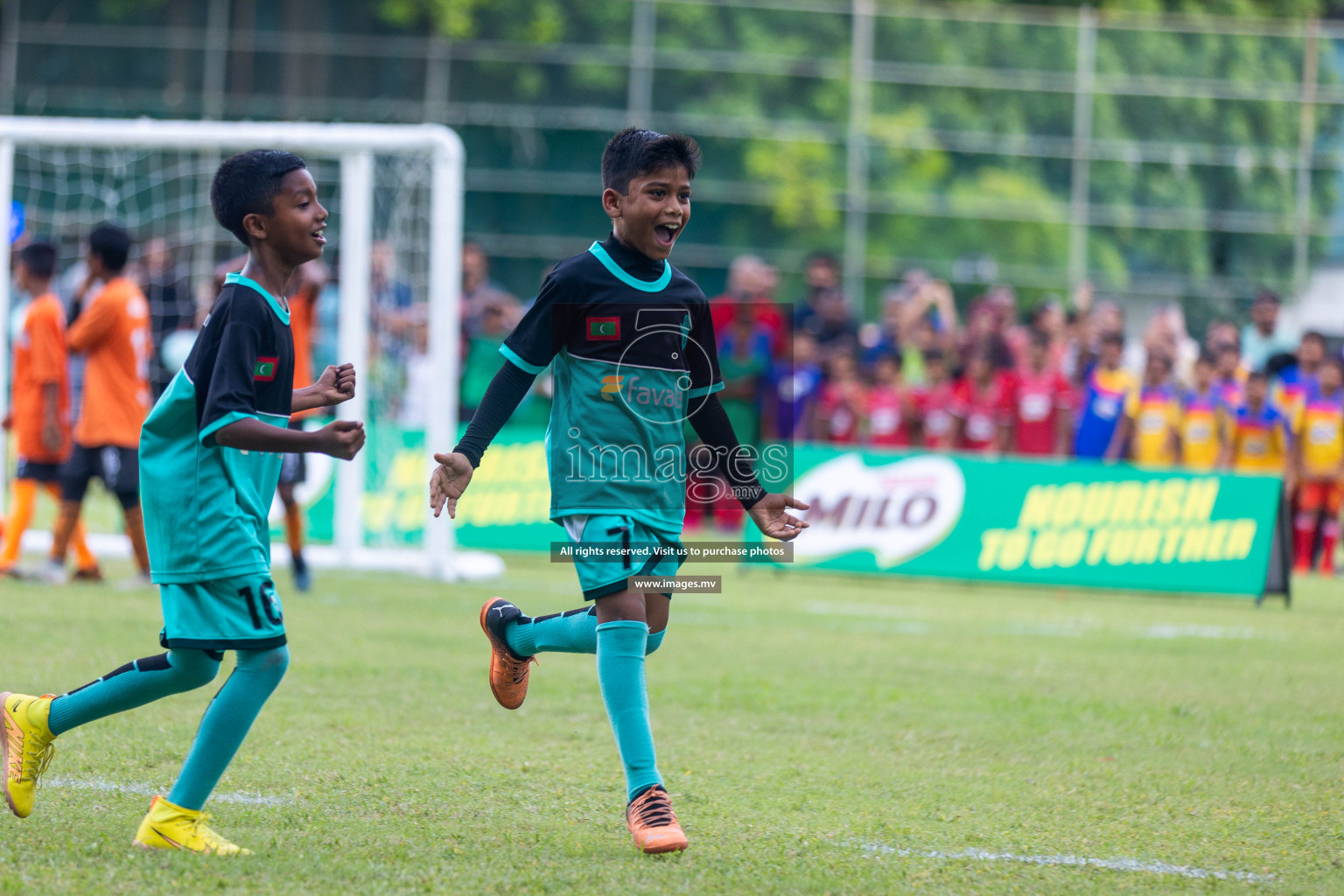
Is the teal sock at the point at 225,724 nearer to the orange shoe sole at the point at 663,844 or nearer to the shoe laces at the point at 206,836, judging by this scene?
the shoe laces at the point at 206,836

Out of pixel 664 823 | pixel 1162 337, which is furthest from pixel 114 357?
pixel 1162 337

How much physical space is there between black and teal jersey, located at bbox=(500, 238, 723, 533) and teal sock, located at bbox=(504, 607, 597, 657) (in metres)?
0.39

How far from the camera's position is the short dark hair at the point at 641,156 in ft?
14.1

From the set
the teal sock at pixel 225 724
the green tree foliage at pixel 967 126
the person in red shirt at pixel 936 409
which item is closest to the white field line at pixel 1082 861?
the teal sock at pixel 225 724

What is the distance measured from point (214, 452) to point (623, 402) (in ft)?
3.71

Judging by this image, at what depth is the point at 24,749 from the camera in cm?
407

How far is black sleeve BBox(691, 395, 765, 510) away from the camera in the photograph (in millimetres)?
4605

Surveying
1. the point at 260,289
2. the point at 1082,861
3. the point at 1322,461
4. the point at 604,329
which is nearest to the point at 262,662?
the point at 260,289

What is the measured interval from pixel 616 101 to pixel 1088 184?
7811 millimetres

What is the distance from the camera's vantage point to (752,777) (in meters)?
5.11

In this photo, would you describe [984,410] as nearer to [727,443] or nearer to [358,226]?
[358,226]

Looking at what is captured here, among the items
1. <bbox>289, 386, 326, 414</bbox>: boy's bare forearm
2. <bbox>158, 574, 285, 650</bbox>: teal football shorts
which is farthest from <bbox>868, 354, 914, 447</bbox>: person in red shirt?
<bbox>158, 574, 285, 650</bbox>: teal football shorts

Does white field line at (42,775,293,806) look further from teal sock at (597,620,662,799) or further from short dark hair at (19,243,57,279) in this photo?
short dark hair at (19,243,57,279)

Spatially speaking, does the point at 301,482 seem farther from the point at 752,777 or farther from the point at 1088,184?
the point at 1088,184
